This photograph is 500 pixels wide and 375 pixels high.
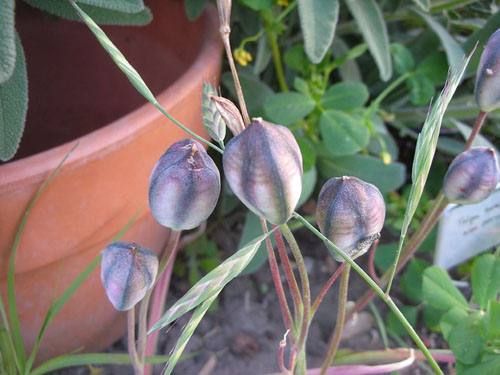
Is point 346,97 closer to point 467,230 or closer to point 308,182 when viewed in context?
point 308,182

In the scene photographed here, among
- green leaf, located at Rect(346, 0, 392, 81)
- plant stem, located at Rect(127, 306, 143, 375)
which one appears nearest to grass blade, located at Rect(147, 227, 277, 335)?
plant stem, located at Rect(127, 306, 143, 375)

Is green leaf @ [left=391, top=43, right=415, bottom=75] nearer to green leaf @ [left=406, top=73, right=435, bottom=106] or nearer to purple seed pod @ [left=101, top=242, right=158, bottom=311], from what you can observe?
green leaf @ [left=406, top=73, right=435, bottom=106]

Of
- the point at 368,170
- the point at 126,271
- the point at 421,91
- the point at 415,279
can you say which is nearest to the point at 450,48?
the point at 421,91

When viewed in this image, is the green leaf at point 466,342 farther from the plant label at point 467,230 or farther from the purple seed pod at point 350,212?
the purple seed pod at point 350,212

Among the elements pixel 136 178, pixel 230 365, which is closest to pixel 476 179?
pixel 136 178

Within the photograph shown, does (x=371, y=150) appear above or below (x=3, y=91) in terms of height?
below

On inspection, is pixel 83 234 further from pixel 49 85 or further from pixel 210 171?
pixel 49 85

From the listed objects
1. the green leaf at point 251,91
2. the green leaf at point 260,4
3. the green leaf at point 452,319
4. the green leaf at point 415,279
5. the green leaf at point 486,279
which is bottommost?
the green leaf at point 415,279

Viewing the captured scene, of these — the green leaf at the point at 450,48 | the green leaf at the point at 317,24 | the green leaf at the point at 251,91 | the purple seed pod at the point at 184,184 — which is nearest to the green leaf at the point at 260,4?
the green leaf at the point at 317,24
